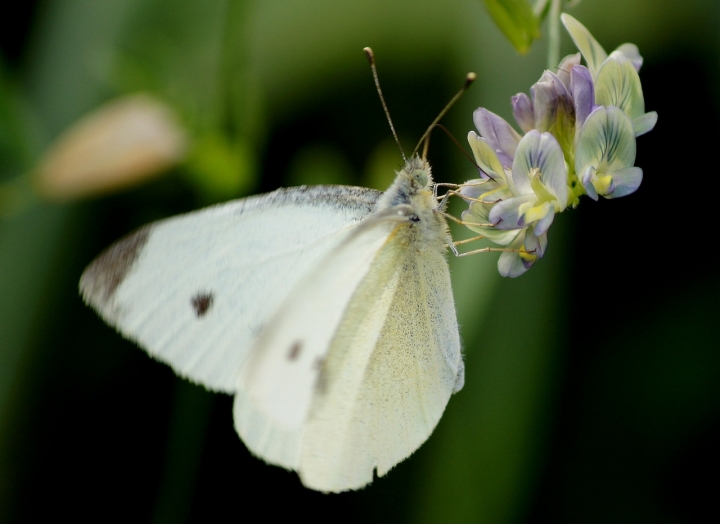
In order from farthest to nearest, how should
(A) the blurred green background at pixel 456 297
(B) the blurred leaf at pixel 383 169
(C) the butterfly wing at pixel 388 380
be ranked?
1. (B) the blurred leaf at pixel 383 169
2. (A) the blurred green background at pixel 456 297
3. (C) the butterfly wing at pixel 388 380

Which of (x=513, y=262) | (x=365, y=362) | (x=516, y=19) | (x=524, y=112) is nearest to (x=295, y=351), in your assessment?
(x=365, y=362)

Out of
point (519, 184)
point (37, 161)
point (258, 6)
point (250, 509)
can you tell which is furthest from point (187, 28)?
point (519, 184)

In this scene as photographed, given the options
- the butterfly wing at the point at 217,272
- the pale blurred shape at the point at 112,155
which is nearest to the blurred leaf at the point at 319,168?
the pale blurred shape at the point at 112,155

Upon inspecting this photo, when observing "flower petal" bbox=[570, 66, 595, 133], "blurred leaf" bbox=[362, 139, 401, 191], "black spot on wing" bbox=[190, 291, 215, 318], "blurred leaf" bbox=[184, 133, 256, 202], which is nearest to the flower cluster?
"flower petal" bbox=[570, 66, 595, 133]

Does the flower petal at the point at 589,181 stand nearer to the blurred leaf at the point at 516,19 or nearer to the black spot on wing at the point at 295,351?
the blurred leaf at the point at 516,19

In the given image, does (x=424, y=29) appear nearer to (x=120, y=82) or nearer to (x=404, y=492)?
(x=120, y=82)

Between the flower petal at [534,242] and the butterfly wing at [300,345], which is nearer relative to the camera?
the flower petal at [534,242]
